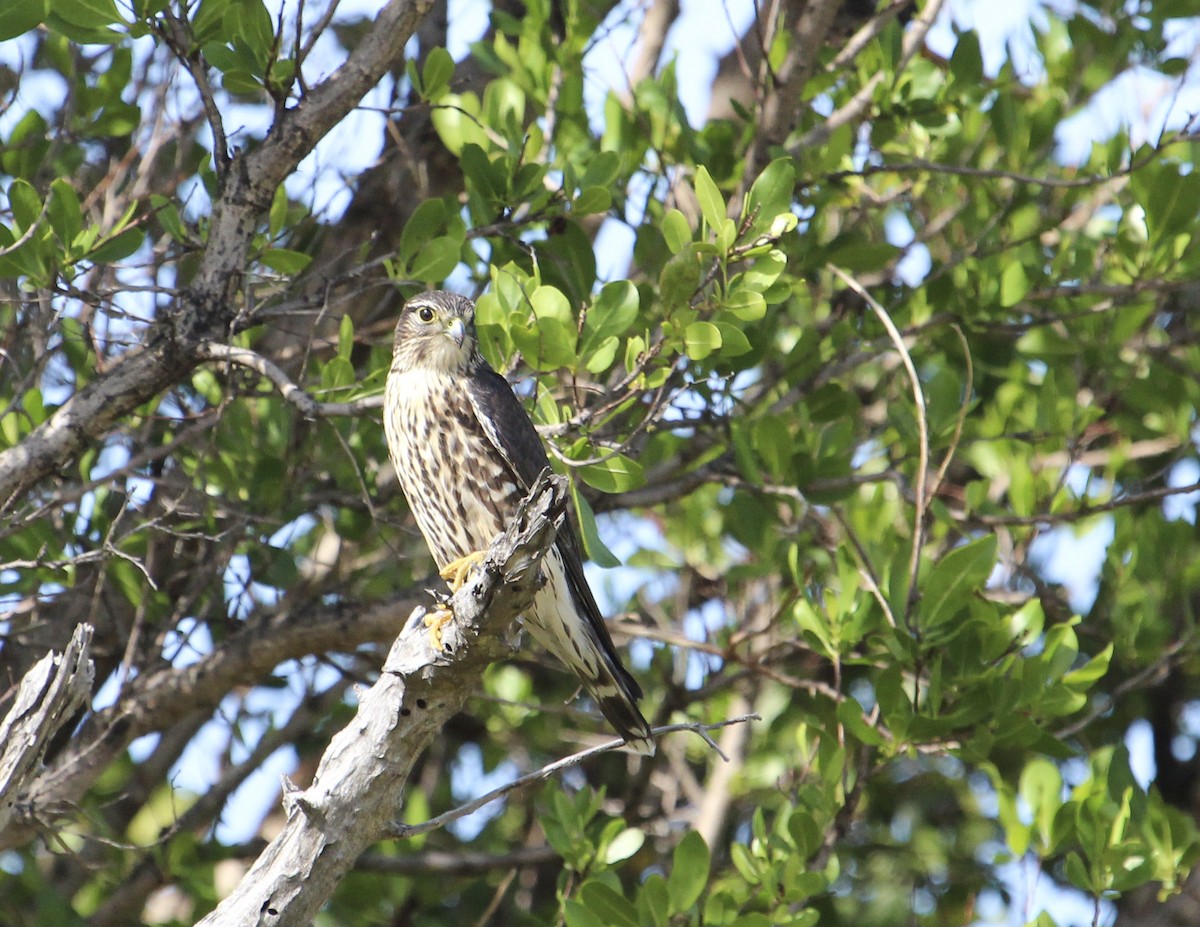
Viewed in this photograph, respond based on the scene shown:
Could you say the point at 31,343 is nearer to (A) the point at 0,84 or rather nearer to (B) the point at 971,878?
(A) the point at 0,84

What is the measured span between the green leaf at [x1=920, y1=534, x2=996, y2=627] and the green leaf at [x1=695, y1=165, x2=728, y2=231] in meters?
1.14

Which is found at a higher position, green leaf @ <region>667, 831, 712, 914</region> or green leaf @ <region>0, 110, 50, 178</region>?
green leaf @ <region>0, 110, 50, 178</region>

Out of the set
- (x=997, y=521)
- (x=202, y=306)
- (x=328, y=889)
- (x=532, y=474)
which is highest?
(x=202, y=306)

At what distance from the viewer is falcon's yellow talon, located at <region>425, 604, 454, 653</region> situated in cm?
294

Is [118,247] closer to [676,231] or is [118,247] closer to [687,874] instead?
[676,231]

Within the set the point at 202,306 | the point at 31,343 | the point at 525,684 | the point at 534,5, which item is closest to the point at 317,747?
the point at 525,684

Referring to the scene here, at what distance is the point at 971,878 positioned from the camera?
552cm

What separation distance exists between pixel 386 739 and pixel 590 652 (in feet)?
3.80

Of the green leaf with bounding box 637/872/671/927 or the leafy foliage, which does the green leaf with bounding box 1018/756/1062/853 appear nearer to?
the leafy foliage

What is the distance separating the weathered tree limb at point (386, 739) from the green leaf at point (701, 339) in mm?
580

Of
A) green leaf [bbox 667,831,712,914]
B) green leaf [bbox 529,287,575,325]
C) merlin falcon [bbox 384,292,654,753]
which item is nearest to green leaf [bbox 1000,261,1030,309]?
merlin falcon [bbox 384,292,654,753]

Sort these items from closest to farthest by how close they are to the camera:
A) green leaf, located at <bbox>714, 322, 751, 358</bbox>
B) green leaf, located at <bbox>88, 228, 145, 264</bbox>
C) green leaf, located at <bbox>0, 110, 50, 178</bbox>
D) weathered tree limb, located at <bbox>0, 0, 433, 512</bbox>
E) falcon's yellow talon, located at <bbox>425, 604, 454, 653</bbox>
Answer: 1. falcon's yellow talon, located at <bbox>425, 604, 454, 653</bbox>
2. green leaf, located at <bbox>714, 322, 751, 358</bbox>
3. weathered tree limb, located at <bbox>0, 0, 433, 512</bbox>
4. green leaf, located at <bbox>88, 228, 145, 264</bbox>
5. green leaf, located at <bbox>0, 110, 50, 178</bbox>

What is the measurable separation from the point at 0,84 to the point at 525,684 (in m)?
2.89

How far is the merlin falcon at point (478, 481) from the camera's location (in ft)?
12.8
